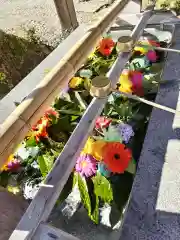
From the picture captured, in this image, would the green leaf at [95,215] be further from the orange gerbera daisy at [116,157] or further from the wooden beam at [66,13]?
the wooden beam at [66,13]

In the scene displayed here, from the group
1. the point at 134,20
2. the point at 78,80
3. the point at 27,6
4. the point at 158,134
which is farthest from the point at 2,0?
the point at 158,134

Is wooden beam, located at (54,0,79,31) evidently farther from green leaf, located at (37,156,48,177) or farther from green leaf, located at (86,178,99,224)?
green leaf, located at (86,178,99,224)

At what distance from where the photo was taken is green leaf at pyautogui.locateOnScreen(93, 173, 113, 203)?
1201mm

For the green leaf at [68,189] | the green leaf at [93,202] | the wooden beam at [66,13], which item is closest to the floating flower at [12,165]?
the green leaf at [68,189]

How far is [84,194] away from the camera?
1217mm

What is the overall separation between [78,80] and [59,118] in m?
0.36

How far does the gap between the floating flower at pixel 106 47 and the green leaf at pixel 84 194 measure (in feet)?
3.66

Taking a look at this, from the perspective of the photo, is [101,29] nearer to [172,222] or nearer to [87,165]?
[87,165]

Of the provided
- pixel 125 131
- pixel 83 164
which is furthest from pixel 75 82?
pixel 83 164

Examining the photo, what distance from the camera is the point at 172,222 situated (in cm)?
104

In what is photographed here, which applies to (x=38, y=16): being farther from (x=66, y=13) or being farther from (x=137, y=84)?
(x=137, y=84)

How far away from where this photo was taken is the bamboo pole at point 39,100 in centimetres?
96

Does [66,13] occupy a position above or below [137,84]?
below

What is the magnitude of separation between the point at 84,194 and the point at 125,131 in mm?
362
